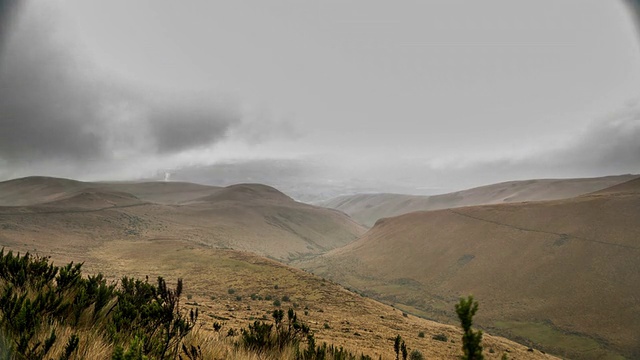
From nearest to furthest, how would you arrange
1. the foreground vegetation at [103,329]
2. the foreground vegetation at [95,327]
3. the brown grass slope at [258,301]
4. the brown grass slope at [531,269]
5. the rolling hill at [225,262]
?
the foreground vegetation at [103,329]
the foreground vegetation at [95,327]
the brown grass slope at [258,301]
the rolling hill at [225,262]
the brown grass slope at [531,269]

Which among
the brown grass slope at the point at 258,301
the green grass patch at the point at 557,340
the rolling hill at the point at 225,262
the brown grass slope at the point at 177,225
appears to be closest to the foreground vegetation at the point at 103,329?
the brown grass slope at the point at 258,301

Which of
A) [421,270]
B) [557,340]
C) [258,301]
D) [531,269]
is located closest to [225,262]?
[258,301]

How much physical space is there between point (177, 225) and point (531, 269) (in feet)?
244

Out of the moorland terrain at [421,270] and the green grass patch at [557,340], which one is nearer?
the moorland terrain at [421,270]

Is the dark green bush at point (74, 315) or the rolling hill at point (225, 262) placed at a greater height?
the dark green bush at point (74, 315)

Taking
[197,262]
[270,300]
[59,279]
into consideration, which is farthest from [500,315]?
[59,279]

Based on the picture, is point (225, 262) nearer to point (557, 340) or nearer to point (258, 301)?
point (258, 301)

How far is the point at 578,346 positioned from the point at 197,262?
3693 cm

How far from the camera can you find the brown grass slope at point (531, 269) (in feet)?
94.3

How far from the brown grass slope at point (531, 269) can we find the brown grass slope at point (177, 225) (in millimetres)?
24881

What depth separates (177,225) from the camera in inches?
3159

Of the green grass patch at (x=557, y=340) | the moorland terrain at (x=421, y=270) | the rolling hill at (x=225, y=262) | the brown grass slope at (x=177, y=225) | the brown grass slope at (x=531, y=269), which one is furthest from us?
the brown grass slope at (x=177, y=225)

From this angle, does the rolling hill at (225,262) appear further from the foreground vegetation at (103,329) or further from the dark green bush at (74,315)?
the dark green bush at (74,315)

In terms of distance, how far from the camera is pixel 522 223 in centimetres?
5141
